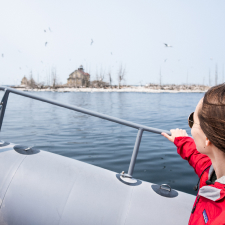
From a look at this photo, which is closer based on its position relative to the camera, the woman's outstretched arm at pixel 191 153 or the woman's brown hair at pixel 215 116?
the woman's brown hair at pixel 215 116

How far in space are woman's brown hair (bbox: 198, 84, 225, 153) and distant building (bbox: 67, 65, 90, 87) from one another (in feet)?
217

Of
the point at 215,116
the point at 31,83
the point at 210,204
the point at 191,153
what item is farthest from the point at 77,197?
the point at 31,83

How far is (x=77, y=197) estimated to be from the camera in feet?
4.56

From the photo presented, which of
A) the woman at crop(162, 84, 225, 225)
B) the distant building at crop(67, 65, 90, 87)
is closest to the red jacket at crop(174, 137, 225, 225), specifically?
the woman at crop(162, 84, 225, 225)

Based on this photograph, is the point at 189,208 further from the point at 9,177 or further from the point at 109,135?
the point at 109,135

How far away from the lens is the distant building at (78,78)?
6781cm

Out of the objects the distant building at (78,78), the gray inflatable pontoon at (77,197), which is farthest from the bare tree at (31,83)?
the gray inflatable pontoon at (77,197)

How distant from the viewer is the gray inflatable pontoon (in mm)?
1294

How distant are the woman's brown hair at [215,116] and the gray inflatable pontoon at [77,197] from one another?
75 centimetres

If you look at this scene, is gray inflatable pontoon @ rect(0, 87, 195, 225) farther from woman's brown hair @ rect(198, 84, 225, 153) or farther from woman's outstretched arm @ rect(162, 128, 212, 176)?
woman's brown hair @ rect(198, 84, 225, 153)

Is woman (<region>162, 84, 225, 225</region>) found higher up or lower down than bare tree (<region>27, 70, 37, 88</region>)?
lower down

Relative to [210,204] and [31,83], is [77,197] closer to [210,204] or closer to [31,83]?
[210,204]

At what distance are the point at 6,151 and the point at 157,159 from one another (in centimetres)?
311

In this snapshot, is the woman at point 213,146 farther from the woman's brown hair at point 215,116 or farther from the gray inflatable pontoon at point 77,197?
the gray inflatable pontoon at point 77,197
